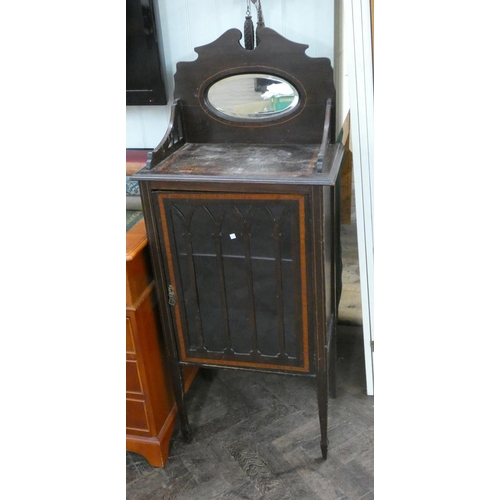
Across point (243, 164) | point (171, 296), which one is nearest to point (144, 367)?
point (171, 296)

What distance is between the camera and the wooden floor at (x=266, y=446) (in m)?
1.60

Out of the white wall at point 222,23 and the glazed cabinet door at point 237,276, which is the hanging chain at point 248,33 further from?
the glazed cabinet door at point 237,276

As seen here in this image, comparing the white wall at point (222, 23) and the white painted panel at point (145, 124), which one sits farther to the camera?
the white painted panel at point (145, 124)

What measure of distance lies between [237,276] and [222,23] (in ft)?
2.71

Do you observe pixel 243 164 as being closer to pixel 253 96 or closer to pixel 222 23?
pixel 253 96

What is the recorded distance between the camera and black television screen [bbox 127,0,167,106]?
1.60m

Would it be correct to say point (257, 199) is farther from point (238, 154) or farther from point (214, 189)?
point (238, 154)

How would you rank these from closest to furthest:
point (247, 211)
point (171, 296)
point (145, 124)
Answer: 1. point (247, 211)
2. point (171, 296)
3. point (145, 124)

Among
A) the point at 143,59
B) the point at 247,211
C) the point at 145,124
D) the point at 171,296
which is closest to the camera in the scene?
the point at 247,211

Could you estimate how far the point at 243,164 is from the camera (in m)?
1.43

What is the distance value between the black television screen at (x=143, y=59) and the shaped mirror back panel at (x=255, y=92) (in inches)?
5.4

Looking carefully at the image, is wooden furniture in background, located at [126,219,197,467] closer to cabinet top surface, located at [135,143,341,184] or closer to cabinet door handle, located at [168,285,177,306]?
cabinet door handle, located at [168,285,177,306]

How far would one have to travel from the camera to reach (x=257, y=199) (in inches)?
52.8

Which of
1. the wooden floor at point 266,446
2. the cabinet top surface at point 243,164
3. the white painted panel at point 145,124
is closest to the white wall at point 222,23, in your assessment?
the white painted panel at point 145,124
